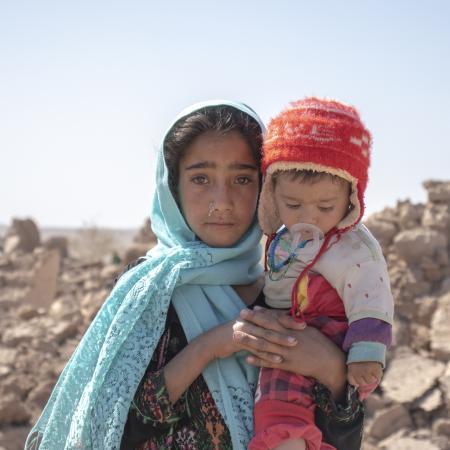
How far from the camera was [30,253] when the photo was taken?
15.0 meters

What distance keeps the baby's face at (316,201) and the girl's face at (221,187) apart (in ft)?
0.92

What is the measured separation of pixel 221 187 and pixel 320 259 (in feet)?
1.55

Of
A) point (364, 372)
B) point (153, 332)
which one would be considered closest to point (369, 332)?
point (364, 372)

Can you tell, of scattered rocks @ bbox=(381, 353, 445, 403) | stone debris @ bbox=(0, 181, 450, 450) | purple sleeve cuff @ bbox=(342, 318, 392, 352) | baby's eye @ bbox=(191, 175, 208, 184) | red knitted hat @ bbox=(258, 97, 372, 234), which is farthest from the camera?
scattered rocks @ bbox=(381, 353, 445, 403)

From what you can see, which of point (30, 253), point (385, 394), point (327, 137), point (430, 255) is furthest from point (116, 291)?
point (30, 253)

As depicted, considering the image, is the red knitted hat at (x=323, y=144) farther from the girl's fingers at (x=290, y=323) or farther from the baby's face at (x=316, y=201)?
the girl's fingers at (x=290, y=323)

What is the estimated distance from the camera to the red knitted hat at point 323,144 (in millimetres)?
2143

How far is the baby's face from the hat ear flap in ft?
0.30

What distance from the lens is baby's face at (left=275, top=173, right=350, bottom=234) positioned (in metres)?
2.15

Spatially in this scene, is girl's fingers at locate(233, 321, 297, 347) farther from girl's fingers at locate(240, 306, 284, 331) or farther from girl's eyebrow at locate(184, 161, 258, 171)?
girl's eyebrow at locate(184, 161, 258, 171)

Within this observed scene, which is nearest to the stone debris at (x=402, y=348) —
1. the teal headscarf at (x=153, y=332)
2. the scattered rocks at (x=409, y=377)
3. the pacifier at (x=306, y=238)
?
the scattered rocks at (x=409, y=377)

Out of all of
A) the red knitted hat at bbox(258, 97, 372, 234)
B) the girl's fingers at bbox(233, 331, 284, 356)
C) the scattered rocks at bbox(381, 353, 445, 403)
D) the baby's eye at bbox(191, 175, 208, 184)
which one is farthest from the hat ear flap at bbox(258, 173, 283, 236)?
the scattered rocks at bbox(381, 353, 445, 403)

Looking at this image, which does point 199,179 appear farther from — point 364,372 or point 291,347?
point 364,372

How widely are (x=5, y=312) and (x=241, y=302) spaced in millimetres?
8670
